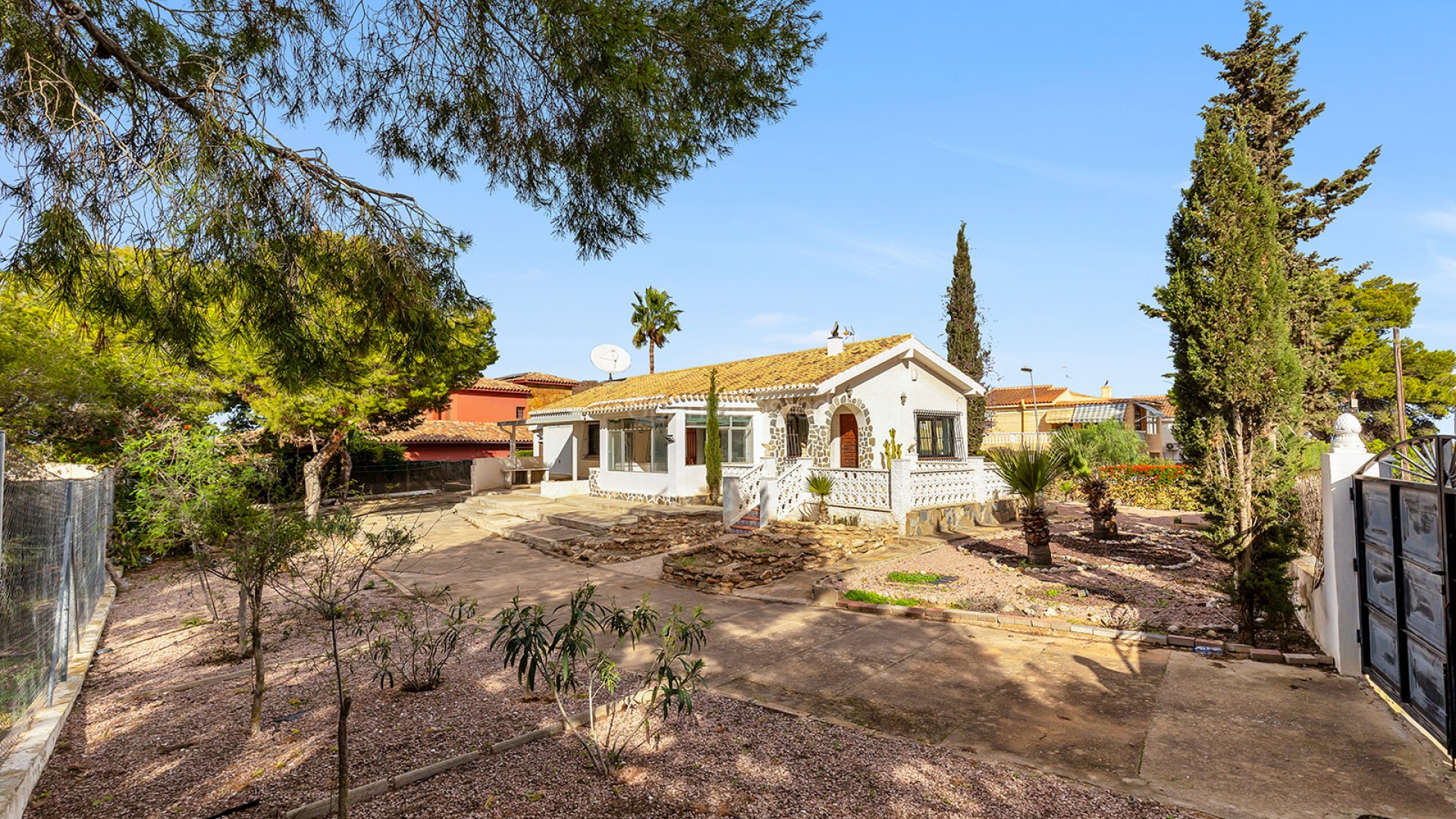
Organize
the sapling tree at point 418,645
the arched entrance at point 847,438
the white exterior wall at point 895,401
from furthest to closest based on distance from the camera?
the arched entrance at point 847,438
the white exterior wall at point 895,401
the sapling tree at point 418,645

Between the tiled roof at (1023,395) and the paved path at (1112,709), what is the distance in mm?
49377

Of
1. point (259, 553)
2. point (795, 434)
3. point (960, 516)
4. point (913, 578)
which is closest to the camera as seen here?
point (259, 553)

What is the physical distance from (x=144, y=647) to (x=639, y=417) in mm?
14815

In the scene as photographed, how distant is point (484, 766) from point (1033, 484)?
999 cm

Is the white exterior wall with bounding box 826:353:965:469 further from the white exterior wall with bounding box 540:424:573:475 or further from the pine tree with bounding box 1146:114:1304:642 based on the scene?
the white exterior wall with bounding box 540:424:573:475

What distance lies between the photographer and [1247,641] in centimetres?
684

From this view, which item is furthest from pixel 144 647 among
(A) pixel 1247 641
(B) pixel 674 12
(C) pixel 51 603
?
(A) pixel 1247 641

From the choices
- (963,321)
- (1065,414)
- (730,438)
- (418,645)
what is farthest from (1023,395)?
(418,645)

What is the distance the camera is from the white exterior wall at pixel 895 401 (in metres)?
19.2

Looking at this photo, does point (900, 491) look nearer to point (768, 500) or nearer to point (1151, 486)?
point (768, 500)

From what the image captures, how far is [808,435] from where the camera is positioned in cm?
1897

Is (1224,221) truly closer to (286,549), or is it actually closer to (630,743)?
(630,743)

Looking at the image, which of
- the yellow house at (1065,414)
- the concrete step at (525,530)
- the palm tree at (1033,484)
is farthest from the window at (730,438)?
the yellow house at (1065,414)

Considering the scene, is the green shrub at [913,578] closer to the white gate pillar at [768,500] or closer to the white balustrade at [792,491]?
the white gate pillar at [768,500]
